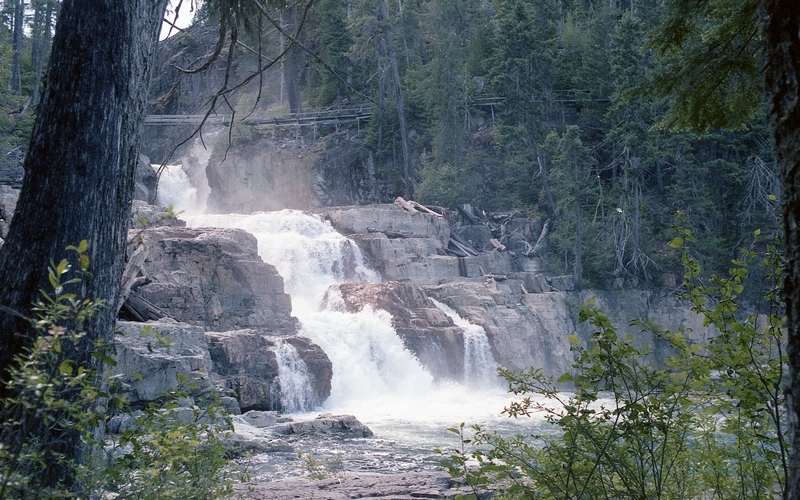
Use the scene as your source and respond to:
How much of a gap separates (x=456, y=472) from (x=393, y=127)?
125ft

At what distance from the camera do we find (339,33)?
4069 centimetres

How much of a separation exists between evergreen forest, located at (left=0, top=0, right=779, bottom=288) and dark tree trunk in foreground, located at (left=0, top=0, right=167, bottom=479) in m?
22.7

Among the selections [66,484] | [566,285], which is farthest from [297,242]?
[66,484]

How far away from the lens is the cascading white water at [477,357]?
2266 cm

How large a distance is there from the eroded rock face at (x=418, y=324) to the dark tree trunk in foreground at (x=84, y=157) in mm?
→ 17696

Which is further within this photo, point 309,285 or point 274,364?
point 309,285

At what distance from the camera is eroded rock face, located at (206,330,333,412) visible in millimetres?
15531

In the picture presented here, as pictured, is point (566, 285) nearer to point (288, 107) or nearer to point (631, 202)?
point (631, 202)

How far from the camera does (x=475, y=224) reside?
109ft

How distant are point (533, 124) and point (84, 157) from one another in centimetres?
3388

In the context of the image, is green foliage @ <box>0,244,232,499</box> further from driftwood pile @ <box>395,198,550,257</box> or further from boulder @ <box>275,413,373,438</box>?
driftwood pile @ <box>395,198,550,257</box>

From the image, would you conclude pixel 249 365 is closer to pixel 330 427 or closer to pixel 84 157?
pixel 330 427

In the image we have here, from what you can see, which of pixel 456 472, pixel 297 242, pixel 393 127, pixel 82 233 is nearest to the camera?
pixel 456 472

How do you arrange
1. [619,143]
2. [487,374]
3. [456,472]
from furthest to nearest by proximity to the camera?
[619,143] → [487,374] → [456,472]
